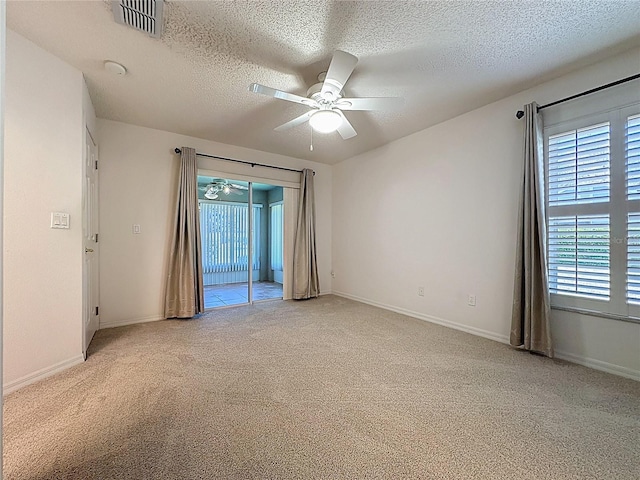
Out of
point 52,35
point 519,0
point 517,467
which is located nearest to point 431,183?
point 519,0

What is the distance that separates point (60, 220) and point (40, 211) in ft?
0.45

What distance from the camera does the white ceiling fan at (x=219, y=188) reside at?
4.44 meters

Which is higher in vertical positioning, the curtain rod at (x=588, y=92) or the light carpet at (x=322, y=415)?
the curtain rod at (x=588, y=92)

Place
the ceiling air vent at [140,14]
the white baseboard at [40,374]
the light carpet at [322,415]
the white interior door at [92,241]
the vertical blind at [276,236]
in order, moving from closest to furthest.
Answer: the light carpet at [322,415] < the ceiling air vent at [140,14] < the white baseboard at [40,374] < the white interior door at [92,241] < the vertical blind at [276,236]

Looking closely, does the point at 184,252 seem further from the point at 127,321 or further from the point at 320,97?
the point at 320,97

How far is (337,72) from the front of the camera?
1.99 m

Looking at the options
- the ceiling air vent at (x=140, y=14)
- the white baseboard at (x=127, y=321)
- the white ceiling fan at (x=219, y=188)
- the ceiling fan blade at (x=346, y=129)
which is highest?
the ceiling air vent at (x=140, y=14)

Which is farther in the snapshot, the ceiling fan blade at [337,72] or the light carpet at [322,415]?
the ceiling fan blade at [337,72]

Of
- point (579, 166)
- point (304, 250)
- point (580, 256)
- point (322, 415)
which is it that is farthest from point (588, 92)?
point (304, 250)

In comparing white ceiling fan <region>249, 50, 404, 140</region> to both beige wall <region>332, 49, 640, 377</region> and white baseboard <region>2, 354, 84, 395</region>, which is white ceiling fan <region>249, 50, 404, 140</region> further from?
white baseboard <region>2, 354, 84, 395</region>

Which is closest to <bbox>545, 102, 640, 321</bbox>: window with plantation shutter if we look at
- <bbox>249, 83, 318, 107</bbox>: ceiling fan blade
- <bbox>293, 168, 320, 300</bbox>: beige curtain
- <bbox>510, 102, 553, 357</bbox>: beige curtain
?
<bbox>510, 102, 553, 357</bbox>: beige curtain

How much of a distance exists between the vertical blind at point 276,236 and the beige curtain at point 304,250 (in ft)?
1.76

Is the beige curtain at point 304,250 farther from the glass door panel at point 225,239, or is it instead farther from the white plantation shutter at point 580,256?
the white plantation shutter at point 580,256

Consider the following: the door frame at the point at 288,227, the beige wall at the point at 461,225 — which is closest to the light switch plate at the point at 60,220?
the door frame at the point at 288,227
